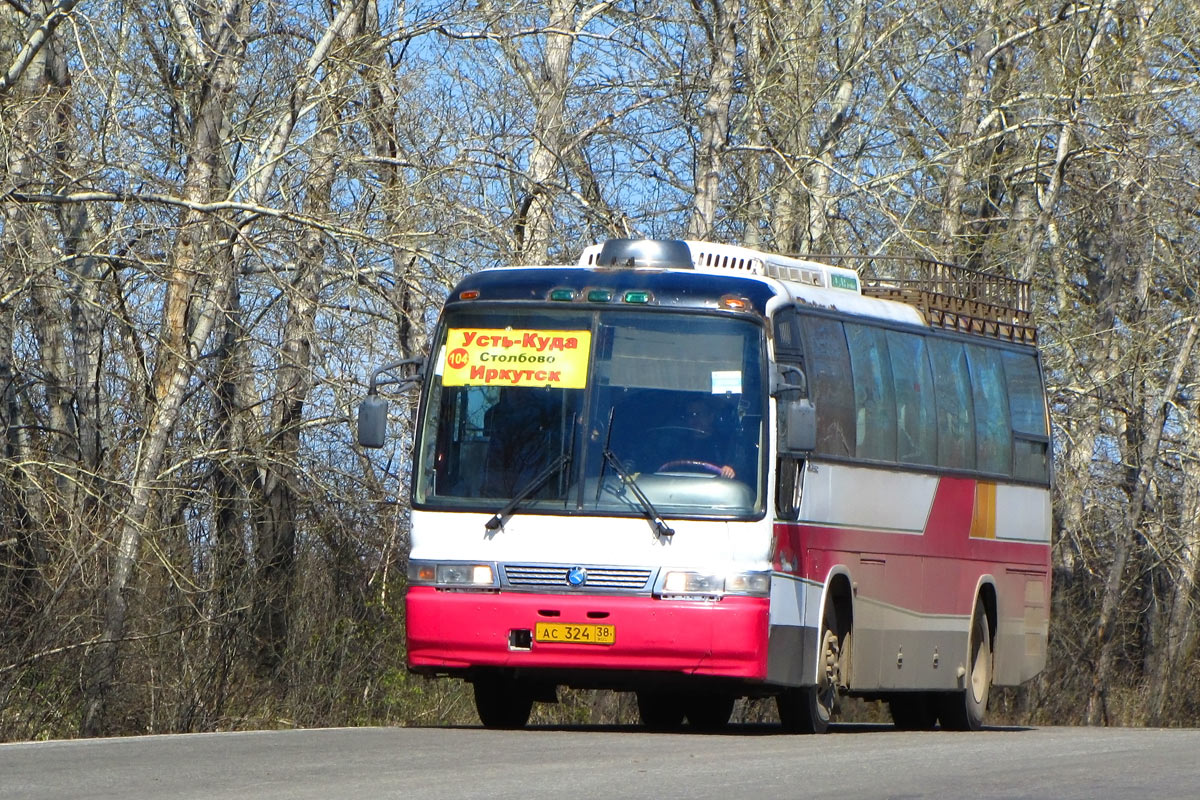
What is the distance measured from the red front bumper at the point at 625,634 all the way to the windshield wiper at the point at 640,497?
0.46 meters

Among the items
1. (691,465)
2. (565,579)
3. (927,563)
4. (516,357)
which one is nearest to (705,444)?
(691,465)

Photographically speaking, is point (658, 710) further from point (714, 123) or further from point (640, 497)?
point (714, 123)

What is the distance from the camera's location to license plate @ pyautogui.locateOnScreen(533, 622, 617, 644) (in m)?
14.1

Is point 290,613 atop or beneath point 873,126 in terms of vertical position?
beneath

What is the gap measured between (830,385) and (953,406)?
7.51ft

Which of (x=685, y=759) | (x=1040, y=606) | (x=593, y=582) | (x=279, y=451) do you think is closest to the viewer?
(x=685, y=759)

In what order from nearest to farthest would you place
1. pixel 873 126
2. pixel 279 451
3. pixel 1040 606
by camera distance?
pixel 279 451 < pixel 1040 606 < pixel 873 126

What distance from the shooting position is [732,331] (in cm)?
1455

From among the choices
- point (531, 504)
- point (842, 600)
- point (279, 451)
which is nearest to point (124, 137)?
point (279, 451)

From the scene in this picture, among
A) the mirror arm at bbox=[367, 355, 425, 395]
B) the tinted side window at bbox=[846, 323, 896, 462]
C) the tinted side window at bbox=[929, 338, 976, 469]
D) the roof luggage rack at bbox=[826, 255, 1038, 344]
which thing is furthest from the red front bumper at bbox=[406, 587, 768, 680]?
the roof luggage rack at bbox=[826, 255, 1038, 344]

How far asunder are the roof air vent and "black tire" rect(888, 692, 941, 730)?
16.0ft

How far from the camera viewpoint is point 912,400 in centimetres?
1675

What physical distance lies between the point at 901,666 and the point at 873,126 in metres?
8.47

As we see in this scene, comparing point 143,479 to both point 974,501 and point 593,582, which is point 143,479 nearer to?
point 593,582
